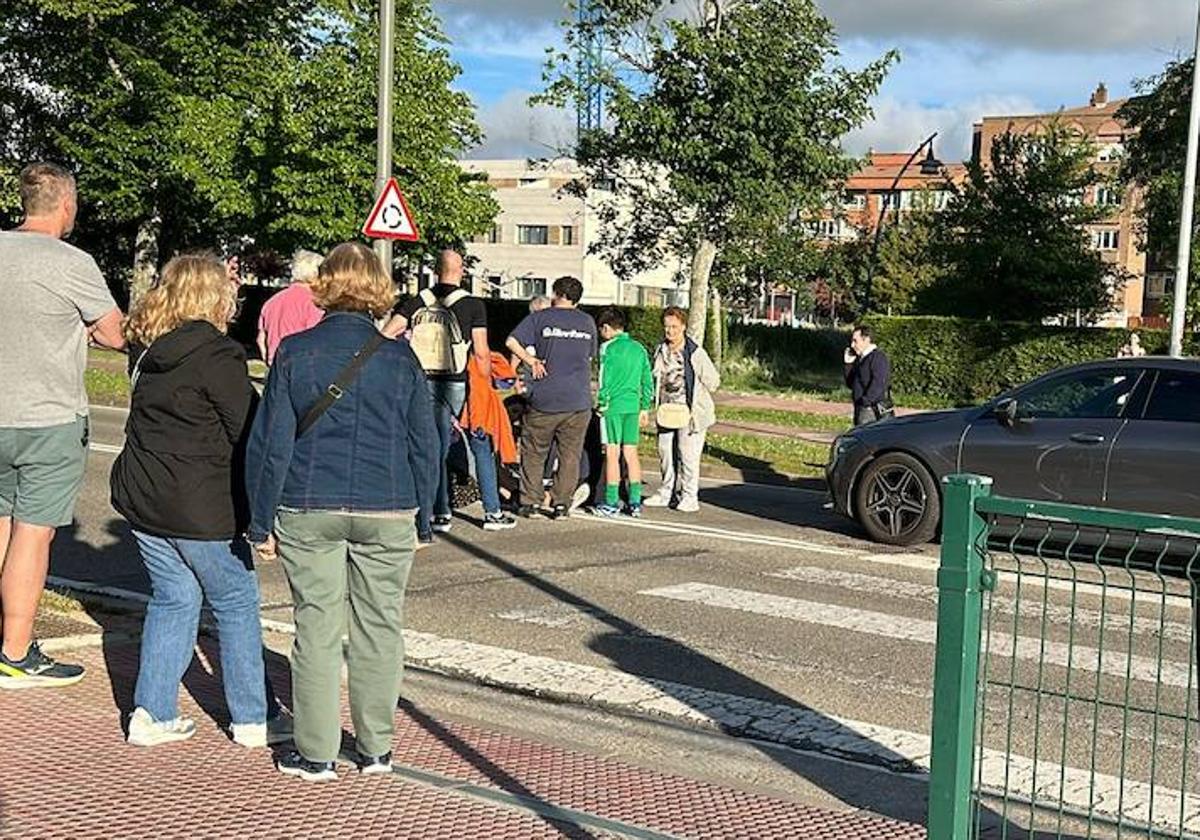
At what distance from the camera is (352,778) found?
17.6ft

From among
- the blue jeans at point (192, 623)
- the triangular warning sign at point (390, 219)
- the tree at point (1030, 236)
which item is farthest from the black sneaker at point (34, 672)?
the tree at point (1030, 236)

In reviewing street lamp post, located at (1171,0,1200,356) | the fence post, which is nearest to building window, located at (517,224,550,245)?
street lamp post, located at (1171,0,1200,356)

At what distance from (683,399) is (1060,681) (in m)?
6.34

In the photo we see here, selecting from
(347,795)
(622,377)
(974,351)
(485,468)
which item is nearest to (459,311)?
(485,468)

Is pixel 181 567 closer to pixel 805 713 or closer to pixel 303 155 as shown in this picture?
pixel 805 713

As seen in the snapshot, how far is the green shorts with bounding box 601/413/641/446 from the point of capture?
42.3 feet

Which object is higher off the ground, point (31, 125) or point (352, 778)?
point (31, 125)

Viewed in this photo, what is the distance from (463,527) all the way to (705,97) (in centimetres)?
1916

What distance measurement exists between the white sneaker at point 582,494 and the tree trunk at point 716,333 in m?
22.4

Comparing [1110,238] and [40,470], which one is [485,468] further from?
[1110,238]

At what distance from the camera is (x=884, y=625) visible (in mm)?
8727

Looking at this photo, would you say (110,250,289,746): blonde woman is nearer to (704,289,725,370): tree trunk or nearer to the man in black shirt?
the man in black shirt

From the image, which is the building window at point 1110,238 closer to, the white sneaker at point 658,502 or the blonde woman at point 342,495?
the white sneaker at point 658,502

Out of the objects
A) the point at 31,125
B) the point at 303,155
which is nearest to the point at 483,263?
the point at 31,125
